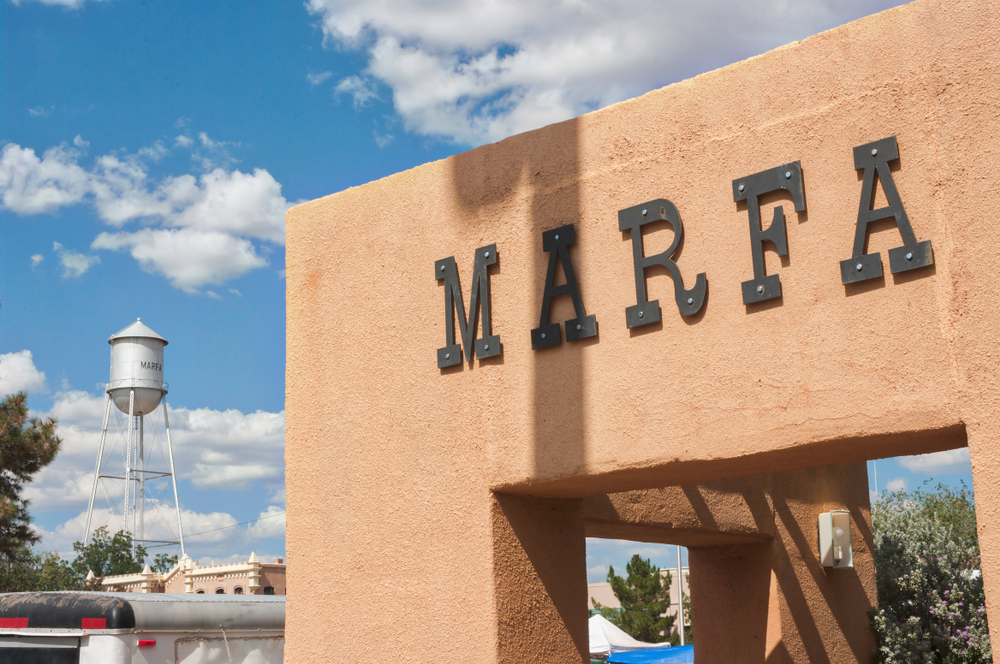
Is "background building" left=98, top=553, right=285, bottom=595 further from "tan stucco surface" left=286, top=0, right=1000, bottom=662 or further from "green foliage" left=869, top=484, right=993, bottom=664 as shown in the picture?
"tan stucco surface" left=286, top=0, right=1000, bottom=662

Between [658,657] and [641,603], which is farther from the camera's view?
[641,603]

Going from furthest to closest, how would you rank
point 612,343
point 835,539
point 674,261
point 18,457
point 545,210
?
point 18,457 < point 835,539 < point 545,210 < point 612,343 < point 674,261

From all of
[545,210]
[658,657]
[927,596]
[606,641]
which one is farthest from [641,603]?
[545,210]

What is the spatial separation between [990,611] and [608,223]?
313cm

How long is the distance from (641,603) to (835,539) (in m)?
23.5

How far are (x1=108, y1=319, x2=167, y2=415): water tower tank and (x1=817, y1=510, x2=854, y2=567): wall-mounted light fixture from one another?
34.6 metres

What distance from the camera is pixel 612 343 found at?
19.5 ft

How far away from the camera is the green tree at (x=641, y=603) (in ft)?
103

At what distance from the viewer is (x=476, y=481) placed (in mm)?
6336

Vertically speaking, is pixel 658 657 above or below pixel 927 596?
below

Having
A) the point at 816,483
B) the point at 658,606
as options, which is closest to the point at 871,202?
the point at 816,483

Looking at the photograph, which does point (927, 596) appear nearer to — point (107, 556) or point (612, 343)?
point (612, 343)

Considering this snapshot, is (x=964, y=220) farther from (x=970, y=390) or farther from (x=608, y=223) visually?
(x=608, y=223)

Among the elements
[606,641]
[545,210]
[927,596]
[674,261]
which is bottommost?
[606,641]
